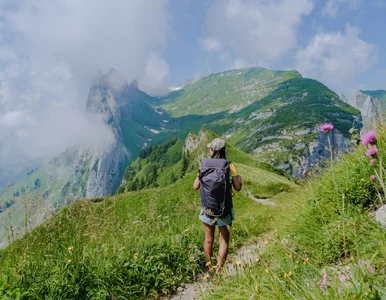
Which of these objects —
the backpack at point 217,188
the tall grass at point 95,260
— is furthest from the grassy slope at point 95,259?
→ the backpack at point 217,188

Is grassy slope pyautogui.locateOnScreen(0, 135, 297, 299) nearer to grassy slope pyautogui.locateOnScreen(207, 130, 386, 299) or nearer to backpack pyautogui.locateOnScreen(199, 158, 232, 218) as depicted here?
backpack pyautogui.locateOnScreen(199, 158, 232, 218)

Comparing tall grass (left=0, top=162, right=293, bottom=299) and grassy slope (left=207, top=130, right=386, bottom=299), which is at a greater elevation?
grassy slope (left=207, top=130, right=386, bottom=299)

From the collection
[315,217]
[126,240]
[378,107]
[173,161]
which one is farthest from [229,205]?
[173,161]

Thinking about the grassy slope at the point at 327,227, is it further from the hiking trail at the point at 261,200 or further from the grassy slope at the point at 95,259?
the hiking trail at the point at 261,200

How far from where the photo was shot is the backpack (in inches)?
253

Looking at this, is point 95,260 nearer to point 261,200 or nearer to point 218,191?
point 218,191

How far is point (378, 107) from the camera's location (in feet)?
24.2

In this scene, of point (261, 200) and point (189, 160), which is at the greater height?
point (189, 160)

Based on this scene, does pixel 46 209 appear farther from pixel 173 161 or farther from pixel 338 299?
pixel 173 161

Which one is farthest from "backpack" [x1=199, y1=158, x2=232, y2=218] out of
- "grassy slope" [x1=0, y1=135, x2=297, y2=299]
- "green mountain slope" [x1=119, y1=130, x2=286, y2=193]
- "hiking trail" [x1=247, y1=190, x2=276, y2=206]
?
"hiking trail" [x1=247, y1=190, x2=276, y2=206]

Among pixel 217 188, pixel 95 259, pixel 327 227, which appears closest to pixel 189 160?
pixel 217 188

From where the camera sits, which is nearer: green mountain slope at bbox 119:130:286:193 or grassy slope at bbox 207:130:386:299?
grassy slope at bbox 207:130:386:299

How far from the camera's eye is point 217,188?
6414 millimetres

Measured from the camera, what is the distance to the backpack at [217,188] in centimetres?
641
